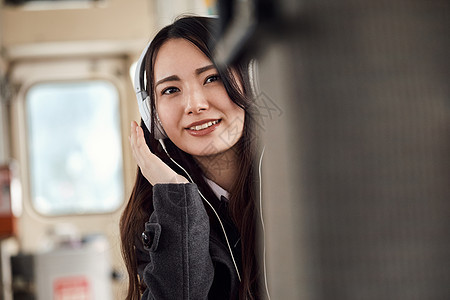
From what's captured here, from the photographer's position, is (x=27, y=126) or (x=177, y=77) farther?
(x=27, y=126)

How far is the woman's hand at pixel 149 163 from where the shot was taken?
64cm

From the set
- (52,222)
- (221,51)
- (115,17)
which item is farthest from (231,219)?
(52,222)

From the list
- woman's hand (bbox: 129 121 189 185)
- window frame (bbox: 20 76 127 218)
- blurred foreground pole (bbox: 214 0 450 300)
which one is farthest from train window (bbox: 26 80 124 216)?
blurred foreground pole (bbox: 214 0 450 300)

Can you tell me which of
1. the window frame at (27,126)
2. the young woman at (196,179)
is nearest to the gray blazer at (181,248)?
the young woman at (196,179)

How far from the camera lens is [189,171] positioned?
2.21 ft

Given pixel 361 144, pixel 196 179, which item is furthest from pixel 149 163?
pixel 361 144

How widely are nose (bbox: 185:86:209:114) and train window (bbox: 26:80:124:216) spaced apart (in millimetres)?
5688

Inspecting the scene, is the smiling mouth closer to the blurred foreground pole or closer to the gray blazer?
the gray blazer

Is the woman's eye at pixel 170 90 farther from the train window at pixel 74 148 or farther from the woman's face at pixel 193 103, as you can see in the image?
the train window at pixel 74 148

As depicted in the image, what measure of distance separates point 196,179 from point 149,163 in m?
0.06

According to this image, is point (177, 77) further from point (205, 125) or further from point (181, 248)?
point (181, 248)

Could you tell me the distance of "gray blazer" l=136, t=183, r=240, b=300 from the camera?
24.1 inches

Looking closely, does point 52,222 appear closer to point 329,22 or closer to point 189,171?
point 189,171

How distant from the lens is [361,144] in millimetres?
274
